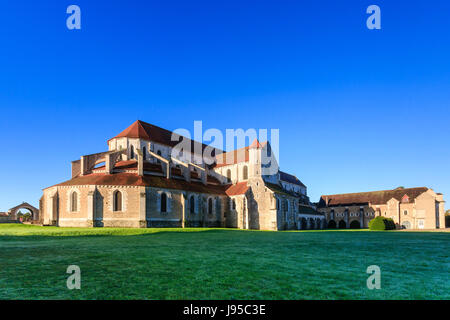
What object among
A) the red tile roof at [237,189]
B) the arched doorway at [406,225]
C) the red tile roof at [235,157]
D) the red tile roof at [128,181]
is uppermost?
the red tile roof at [235,157]

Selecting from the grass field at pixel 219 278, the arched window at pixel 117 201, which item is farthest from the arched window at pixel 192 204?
the grass field at pixel 219 278

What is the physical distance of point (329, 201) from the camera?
261 ft

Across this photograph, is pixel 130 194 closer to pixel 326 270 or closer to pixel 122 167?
pixel 122 167

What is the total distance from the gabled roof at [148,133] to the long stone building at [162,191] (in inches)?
6.5

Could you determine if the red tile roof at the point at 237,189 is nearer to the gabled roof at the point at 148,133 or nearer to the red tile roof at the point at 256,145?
the red tile roof at the point at 256,145

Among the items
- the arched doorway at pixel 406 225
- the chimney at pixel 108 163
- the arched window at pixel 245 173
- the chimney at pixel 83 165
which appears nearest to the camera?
the chimney at pixel 108 163

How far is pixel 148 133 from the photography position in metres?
51.5

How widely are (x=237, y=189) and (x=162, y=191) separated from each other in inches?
587

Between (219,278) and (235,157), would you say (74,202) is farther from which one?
(219,278)

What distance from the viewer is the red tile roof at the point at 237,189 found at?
164 ft

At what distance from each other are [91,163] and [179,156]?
51.8 feet

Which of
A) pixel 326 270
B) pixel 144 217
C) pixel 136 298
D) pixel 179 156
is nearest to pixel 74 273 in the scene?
pixel 136 298

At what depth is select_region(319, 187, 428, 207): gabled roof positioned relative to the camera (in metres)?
67.6

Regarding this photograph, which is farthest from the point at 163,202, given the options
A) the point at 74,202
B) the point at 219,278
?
the point at 219,278
